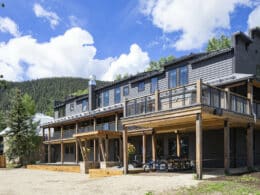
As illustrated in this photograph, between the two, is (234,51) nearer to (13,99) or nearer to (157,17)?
(157,17)

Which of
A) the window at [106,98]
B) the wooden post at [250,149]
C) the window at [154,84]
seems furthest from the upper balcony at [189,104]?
the window at [106,98]

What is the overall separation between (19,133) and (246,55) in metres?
24.5

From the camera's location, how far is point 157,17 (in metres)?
21.2

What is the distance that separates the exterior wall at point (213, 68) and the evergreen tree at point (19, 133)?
20.8m

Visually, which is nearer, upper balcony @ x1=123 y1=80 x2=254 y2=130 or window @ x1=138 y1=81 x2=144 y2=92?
upper balcony @ x1=123 y1=80 x2=254 y2=130

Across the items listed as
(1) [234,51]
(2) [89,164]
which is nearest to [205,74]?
(1) [234,51]

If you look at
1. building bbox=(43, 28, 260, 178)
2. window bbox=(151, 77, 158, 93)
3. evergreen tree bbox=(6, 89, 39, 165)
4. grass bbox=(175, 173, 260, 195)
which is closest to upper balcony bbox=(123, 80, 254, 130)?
building bbox=(43, 28, 260, 178)

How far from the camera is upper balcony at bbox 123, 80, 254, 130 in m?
15.2

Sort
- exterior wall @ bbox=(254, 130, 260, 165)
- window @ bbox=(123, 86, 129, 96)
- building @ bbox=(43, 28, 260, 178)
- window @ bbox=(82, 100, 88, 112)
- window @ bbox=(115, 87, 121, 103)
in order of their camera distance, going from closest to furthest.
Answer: building @ bbox=(43, 28, 260, 178)
exterior wall @ bbox=(254, 130, 260, 165)
window @ bbox=(123, 86, 129, 96)
window @ bbox=(115, 87, 121, 103)
window @ bbox=(82, 100, 88, 112)

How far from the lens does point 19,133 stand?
3722 cm

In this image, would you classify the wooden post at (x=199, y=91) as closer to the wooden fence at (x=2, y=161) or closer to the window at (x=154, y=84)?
the window at (x=154, y=84)

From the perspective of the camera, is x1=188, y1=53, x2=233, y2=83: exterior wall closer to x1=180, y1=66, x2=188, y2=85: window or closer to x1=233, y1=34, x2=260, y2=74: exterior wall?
x1=180, y1=66, x2=188, y2=85: window

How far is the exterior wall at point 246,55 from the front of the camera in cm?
2149

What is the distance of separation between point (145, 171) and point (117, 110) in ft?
27.2
